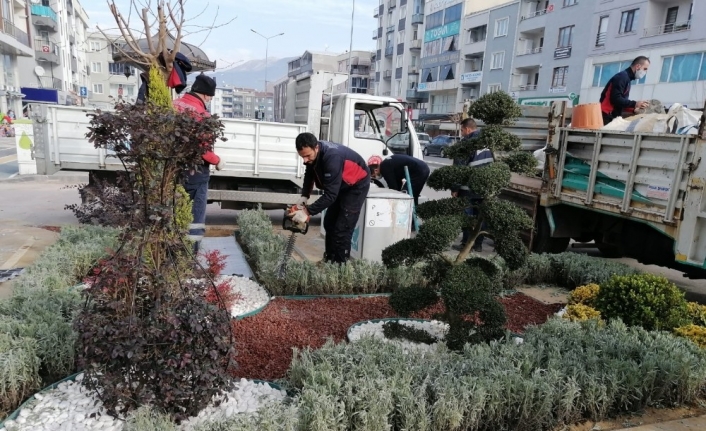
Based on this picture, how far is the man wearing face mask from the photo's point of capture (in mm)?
6672

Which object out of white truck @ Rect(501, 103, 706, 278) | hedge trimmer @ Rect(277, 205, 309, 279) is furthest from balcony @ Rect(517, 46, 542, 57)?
hedge trimmer @ Rect(277, 205, 309, 279)

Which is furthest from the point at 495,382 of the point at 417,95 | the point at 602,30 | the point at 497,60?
the point at 417,95

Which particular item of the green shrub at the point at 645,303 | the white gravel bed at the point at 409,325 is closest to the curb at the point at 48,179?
the white gravel bed at the point at 409,325

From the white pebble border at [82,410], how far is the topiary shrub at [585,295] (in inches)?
123

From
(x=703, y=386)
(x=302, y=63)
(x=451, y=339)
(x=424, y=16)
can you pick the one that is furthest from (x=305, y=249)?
(x=424, y=16)

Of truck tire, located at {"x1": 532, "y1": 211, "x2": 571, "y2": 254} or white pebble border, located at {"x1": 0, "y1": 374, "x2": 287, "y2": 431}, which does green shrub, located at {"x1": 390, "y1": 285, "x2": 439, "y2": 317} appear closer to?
white pebble border, located at {"x1": 0, "y1": 374, "x2": 287, "y2": 431}

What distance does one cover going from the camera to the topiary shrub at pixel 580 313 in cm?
406

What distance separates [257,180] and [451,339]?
224 inches

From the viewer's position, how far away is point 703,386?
3160 millimetres

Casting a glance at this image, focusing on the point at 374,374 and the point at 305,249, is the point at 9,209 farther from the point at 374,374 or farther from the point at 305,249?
the point at 374,374

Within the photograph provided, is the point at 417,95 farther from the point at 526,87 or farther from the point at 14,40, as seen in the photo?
the point at 14,40

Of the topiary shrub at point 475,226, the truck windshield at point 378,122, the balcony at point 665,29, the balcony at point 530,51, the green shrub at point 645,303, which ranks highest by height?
the balcony at point 530,51

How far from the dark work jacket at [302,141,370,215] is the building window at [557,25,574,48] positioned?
102 feet

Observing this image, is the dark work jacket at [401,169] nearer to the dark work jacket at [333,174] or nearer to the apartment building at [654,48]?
the dark work jacket at [333,174]
